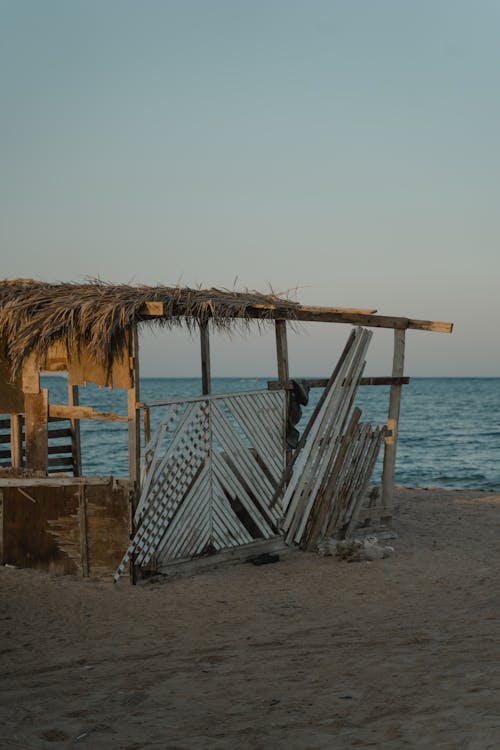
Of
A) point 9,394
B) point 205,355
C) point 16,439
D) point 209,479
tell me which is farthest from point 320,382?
point 16,439

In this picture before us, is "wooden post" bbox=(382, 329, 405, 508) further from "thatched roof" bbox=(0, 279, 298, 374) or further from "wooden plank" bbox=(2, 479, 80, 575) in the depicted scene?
"wooden plank" bbox=(2, 479, 80, 575)

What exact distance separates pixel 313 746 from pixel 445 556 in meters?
5.98

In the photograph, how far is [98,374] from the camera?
906 centimetres

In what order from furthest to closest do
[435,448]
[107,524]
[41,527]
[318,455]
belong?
[435,448], [318,455], [41,527], [107,524]

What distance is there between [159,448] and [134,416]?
18.0 inches

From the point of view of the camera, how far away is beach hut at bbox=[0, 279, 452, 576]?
8.83 metres

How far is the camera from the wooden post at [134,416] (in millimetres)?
8711

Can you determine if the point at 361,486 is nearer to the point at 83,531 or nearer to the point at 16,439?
the point at 83,531

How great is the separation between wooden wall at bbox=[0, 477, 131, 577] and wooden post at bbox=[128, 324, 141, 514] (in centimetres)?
11

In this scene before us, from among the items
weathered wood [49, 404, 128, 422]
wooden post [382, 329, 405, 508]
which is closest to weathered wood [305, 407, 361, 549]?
wooden post [382, 329, 405, 508]

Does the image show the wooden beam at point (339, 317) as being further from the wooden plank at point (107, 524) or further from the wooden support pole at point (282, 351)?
the wooden plank at point (107, 524)

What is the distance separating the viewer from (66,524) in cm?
915

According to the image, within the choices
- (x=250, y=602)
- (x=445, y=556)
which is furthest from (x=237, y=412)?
(x=445, y=556)

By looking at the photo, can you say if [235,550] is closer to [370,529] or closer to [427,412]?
[370,529]
